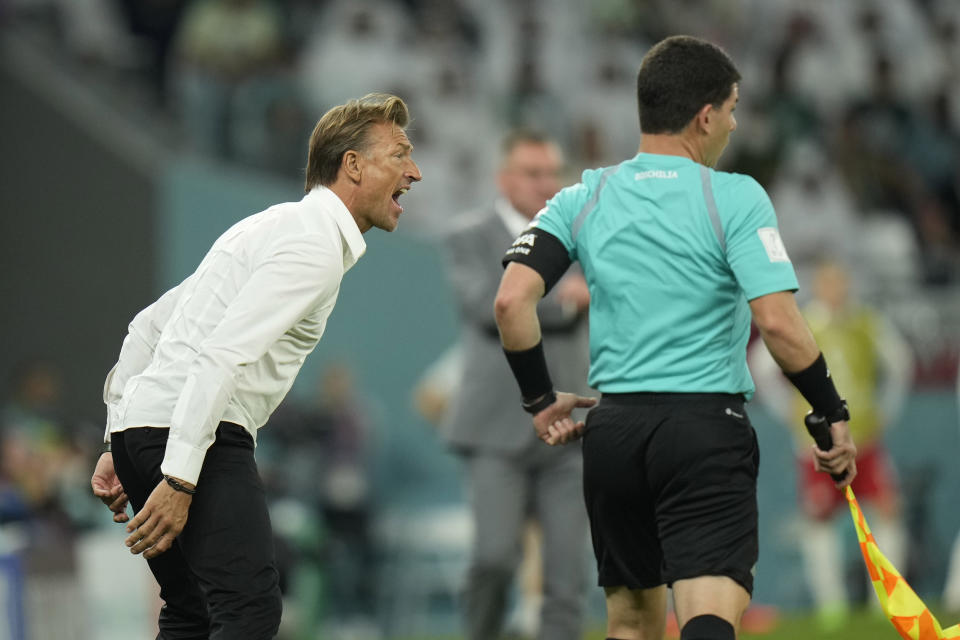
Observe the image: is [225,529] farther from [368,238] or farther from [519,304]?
[368,238]

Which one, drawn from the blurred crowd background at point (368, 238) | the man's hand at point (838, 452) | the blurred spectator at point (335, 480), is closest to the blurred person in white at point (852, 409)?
the blurred crowd background at point (368, 238)

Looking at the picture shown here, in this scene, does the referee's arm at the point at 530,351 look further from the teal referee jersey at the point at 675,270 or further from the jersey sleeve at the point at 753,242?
the jersey sleeve at the point at 753,242

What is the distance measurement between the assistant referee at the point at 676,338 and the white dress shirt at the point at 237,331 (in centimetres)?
61

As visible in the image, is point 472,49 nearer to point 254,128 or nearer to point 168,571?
point 254,128

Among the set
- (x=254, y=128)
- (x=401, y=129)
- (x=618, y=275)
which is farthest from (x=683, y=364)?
(x=254, y=128)

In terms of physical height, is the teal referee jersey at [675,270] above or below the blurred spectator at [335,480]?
above

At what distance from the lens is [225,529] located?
11.8 feet

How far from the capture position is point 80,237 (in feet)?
37.3

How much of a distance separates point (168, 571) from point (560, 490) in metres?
2.33

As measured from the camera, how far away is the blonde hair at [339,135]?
12.7 feet

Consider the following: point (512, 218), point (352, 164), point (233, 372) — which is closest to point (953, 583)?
point (512, 218)

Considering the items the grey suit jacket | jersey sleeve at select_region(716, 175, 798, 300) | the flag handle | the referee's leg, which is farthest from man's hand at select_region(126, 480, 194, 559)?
the grey suit jacket

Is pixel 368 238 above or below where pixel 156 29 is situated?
below

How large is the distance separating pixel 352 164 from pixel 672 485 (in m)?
1.22
